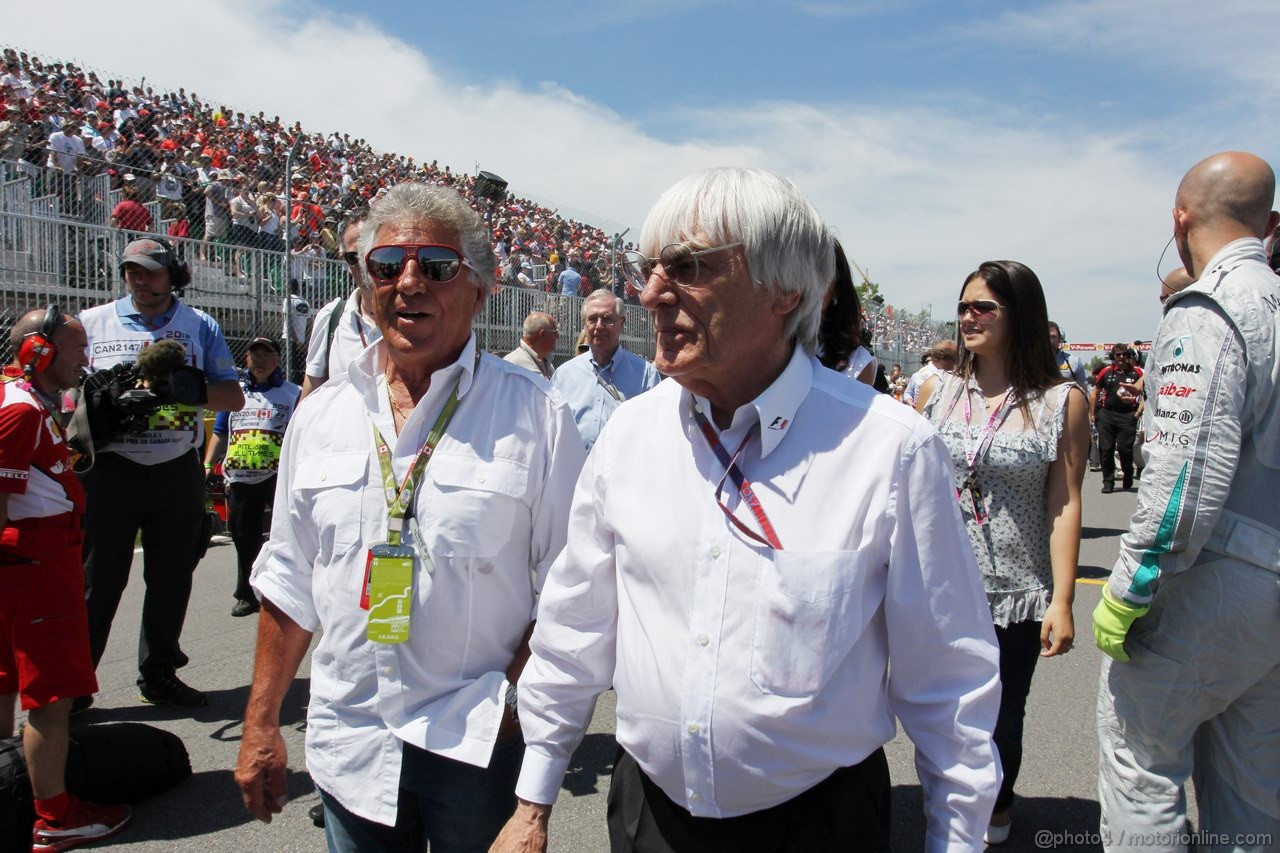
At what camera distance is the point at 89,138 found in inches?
591

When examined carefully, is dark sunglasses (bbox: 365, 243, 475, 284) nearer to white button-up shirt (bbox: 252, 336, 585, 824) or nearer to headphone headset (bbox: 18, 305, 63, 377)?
white button-up shirt (bbox: 252, 336, 585, 824)

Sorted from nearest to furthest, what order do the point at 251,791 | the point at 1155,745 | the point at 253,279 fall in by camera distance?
the point at 251,791
the point at 1155,745
the point at 253,279

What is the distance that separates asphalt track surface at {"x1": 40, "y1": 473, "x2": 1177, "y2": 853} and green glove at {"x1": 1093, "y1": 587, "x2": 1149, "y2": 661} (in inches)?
56.2

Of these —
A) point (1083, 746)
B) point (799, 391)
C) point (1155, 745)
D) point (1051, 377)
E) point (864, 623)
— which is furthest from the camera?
point (1083, 746)

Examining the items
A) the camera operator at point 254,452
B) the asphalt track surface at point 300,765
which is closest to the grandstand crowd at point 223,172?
the camera operator at point 254,452

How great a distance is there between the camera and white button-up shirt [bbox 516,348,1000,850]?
1.50 m

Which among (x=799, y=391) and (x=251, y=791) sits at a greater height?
(x=799, y=391)

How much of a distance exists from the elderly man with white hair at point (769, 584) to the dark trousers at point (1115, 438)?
1377 cm

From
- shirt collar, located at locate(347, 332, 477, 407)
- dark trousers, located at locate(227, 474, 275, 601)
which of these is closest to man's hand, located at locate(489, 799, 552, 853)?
shirt collar, located at locate(347, 332, 477, 407)

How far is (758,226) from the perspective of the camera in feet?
5.26

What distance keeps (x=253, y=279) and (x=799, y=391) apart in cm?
1062

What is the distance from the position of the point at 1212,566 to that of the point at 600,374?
12.6 feet

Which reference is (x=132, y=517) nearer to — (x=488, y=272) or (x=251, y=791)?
(x=251, y=791)

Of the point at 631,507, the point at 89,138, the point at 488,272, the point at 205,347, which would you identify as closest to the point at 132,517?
the point at 205,347
